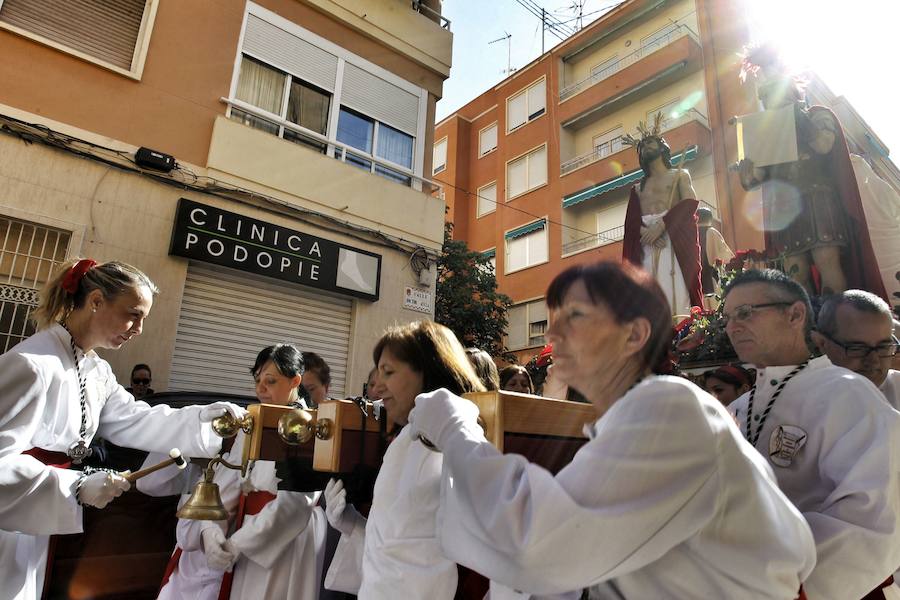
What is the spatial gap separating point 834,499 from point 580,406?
0.69 m

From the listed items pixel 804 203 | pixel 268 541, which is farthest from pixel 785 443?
pixel 804 203

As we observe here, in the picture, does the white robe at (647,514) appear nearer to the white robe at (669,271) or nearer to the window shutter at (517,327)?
the white robe at (669,271)

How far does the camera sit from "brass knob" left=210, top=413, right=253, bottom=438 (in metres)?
2.03

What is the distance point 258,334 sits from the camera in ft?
24.5

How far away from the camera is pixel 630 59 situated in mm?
18375

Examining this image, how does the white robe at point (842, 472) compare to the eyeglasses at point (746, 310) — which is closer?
the white robe at point (842, 472)

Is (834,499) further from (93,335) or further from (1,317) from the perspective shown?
(1,317)

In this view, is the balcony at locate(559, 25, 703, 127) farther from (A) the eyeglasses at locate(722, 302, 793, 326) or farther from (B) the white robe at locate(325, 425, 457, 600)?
(B) the white robe at locate(325, 425, 457, 600)

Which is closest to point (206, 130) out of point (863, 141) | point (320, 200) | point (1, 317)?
point (320, 200)

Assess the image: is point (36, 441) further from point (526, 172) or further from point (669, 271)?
point (526, 172)

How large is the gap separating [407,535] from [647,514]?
0.99 meters

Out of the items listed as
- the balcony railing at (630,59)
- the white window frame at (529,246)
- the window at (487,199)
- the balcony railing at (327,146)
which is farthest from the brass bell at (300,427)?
the window at (487,199)

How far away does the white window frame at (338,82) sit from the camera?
809 cm

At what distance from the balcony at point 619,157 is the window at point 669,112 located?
0.04 metres
